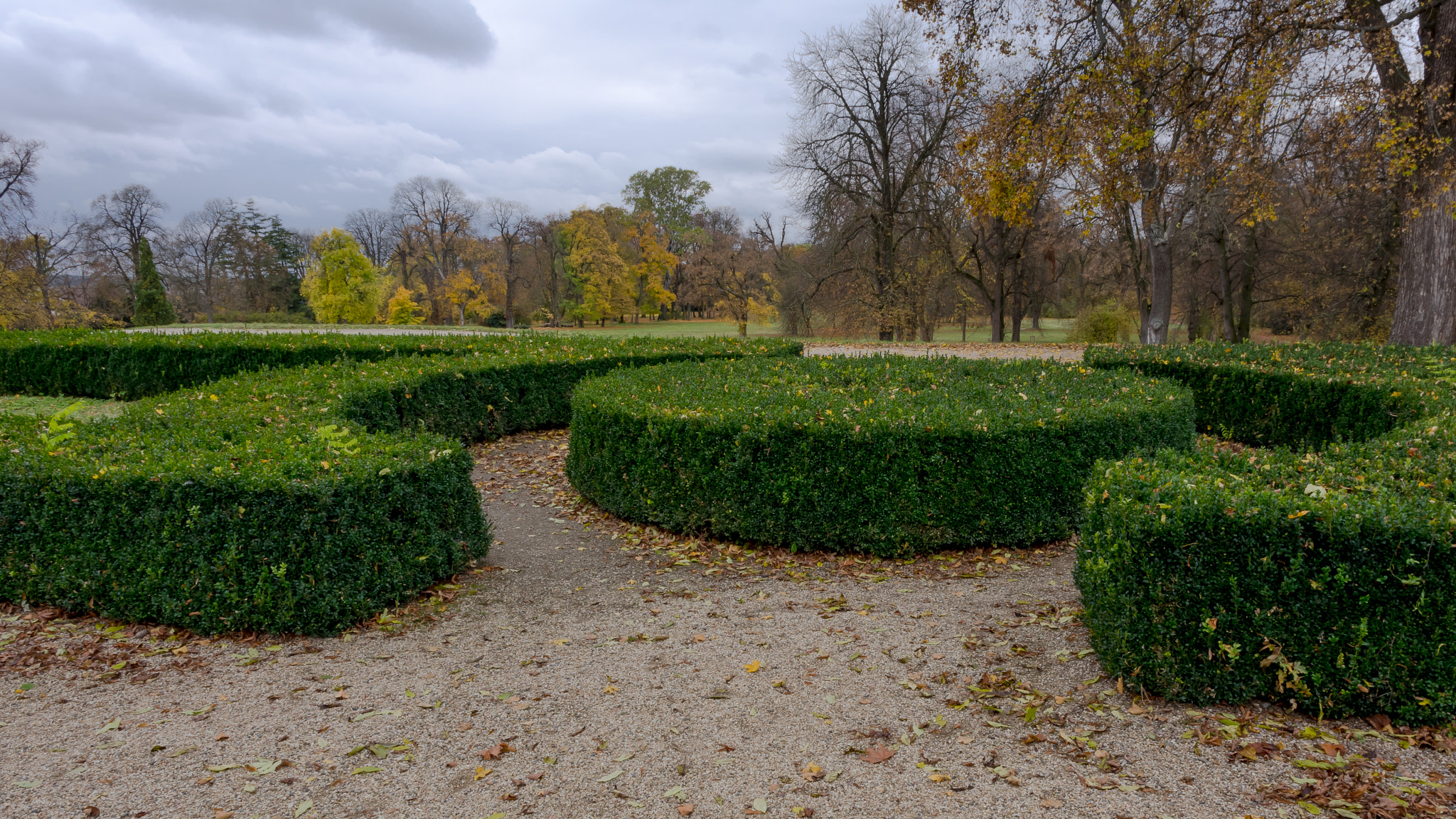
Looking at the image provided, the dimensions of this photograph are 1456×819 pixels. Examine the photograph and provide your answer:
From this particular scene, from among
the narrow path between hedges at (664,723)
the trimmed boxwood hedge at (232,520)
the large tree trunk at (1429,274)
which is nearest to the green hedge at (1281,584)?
the narrow path between hedges at (664,723)

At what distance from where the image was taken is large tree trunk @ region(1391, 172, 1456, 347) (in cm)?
1071

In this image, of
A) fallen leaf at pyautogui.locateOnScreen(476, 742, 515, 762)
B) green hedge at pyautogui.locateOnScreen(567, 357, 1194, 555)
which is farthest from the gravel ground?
green hedge at pyautogui.locateOnScreen(567, 357, 1194, 555)

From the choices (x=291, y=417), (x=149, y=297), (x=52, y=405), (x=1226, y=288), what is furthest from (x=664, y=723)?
(x=149, y=297)

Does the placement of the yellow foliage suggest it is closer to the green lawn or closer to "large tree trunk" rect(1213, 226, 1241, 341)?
the green lawn

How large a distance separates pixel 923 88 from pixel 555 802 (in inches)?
965

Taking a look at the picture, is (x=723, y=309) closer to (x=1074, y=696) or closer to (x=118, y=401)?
(x=118, y=401)

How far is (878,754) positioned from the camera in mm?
2893

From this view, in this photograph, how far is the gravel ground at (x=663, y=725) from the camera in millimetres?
2643

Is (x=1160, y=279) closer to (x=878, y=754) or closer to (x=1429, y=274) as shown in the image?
(x=1429, y=274)

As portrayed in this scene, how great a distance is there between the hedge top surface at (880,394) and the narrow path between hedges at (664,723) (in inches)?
51.6

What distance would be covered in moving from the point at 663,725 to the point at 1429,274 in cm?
1376

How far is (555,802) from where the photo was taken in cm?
265

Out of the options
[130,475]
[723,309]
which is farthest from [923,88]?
[130,475]

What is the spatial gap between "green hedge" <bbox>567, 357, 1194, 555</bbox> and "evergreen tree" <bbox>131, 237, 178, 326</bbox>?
104 ft
